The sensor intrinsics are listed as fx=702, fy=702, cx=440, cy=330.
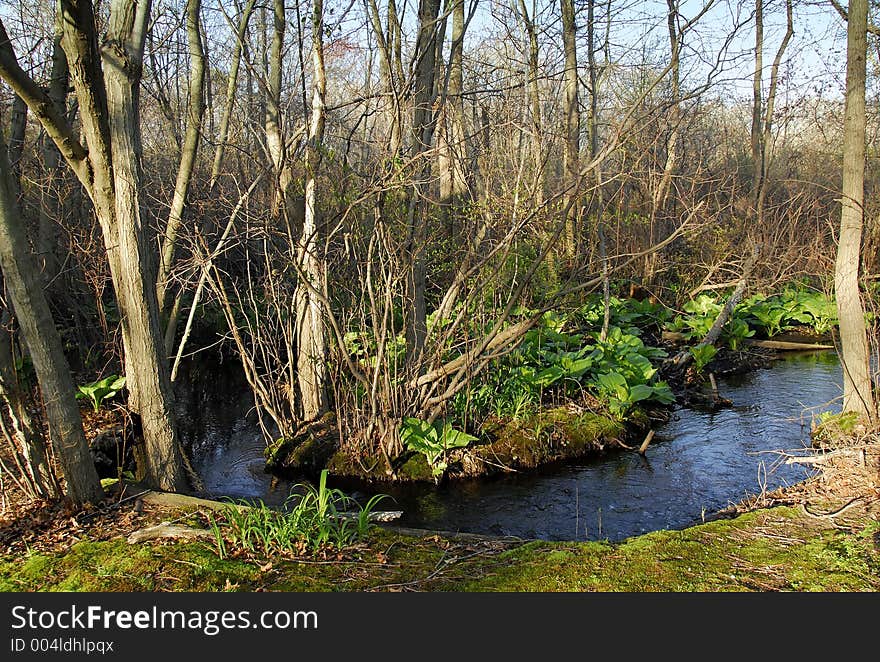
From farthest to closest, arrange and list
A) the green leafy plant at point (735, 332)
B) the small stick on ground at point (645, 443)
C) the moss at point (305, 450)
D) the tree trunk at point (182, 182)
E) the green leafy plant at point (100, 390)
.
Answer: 1. the green leafy plant at point (735, 332)
2. the small stick on ground at point (645, 443)
3. the green leafy plant at point (100, 390)
4. the moss at point (305, 450)
5. the tree trunk at point (182, 182)

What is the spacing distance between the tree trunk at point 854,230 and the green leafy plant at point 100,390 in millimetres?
6818

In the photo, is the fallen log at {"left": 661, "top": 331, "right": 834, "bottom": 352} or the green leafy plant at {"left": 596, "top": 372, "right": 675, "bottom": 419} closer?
the green leafy plant at {"left": 596, "top": 372, "right": 675, "bottom": 419}

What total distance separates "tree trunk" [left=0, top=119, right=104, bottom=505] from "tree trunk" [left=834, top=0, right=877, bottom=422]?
5.72 meters

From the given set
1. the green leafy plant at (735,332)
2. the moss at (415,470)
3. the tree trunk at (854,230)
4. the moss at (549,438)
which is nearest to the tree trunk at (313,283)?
the moss at (415,470)

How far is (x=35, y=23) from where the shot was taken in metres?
9.62

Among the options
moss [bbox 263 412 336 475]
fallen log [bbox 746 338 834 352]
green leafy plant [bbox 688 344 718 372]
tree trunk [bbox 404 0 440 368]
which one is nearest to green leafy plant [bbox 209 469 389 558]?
tree trunk [bbox 404 0 440 368]

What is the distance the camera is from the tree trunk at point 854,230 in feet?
18.4

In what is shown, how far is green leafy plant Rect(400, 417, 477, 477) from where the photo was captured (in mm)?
6520

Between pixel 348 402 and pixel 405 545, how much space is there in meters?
2.91

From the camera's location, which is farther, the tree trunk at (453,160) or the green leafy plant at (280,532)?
the tree trunk at (453,160)

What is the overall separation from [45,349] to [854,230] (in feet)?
19.6

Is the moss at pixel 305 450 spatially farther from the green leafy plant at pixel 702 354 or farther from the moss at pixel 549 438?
the green leafy plant at pixel 702 354

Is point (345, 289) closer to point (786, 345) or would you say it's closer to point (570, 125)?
point (570, 125)

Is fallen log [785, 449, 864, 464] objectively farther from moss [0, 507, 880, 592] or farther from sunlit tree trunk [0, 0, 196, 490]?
sunlit tree trunk [0, 0, 196, 490]
